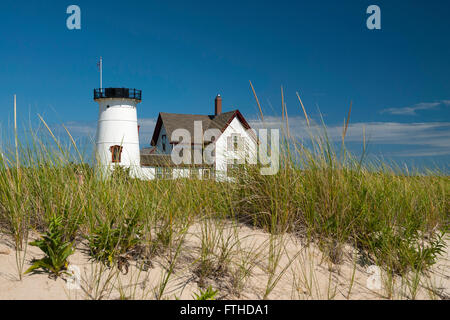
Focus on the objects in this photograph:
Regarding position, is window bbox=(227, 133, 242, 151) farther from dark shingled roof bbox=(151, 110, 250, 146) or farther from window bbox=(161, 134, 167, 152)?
window bbox=(161, 134, 167, 152)

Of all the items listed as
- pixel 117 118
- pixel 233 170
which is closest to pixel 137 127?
pixel 117 118

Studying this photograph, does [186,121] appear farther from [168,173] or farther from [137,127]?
[168,173]

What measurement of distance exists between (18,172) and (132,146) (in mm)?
22324

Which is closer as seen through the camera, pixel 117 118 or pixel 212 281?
pixel 212 281

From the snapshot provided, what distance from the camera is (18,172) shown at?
119 inches

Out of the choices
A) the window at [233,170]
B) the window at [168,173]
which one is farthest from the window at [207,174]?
the window at [168,173]

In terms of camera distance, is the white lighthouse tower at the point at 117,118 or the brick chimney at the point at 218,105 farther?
the brick chimney at the point at 218,105

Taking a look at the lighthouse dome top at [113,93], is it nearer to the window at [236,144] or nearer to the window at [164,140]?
the window at [164,140]

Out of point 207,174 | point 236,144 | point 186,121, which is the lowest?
point 207,174

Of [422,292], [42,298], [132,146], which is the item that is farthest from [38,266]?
[132,146]
